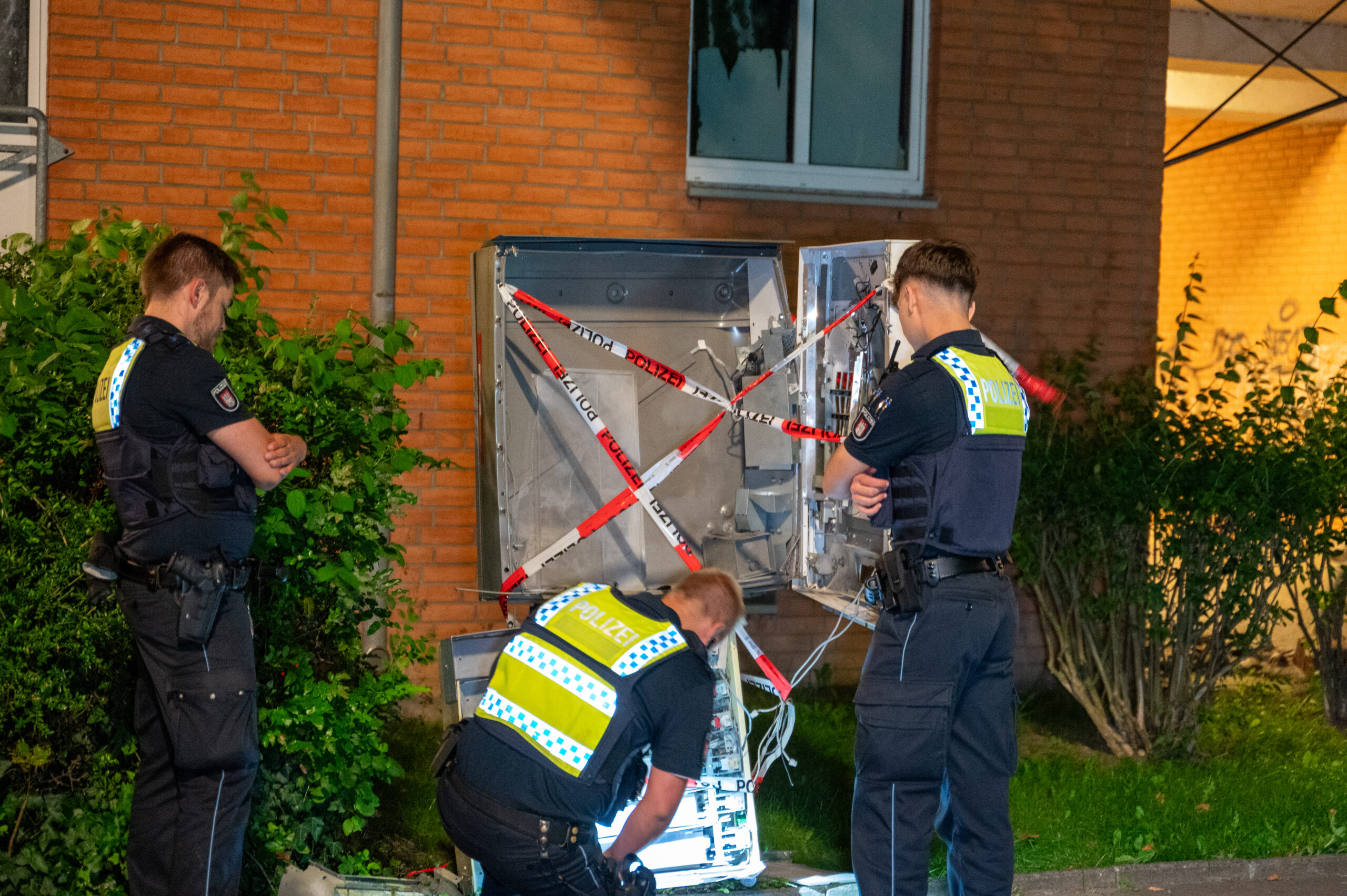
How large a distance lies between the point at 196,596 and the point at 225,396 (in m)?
0.57

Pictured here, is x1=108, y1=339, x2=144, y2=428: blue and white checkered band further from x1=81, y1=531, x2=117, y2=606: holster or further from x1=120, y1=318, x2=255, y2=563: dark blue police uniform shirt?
x1=81, y1=531, x2=117, y2=606: holster

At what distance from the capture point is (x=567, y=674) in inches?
107

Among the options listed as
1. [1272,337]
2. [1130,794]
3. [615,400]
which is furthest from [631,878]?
[1272,337]

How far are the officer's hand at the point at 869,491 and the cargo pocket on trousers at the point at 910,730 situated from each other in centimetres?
55

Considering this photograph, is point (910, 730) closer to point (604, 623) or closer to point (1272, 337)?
point (604, 623)

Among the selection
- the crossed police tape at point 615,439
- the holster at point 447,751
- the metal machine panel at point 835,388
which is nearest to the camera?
the holster at point 447,751

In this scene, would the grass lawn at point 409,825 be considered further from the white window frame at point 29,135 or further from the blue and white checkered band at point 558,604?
the white window frame at point 29,135

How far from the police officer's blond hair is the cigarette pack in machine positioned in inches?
46.7

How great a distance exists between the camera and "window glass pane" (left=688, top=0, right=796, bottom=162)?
6.38 m

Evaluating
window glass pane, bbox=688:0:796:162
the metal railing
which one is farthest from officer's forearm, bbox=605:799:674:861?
window glass pane, bbox=688:0:796:162

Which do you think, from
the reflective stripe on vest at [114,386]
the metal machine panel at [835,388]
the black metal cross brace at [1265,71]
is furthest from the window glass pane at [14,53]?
the black metal cross brace at [1265,71]

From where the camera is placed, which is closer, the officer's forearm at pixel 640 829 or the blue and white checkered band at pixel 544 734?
the blue and white checkered band at pixel 544 734

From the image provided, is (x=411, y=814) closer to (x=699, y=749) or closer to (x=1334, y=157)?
(x=699, y=749)

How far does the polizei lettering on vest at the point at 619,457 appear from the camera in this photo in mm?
4406
